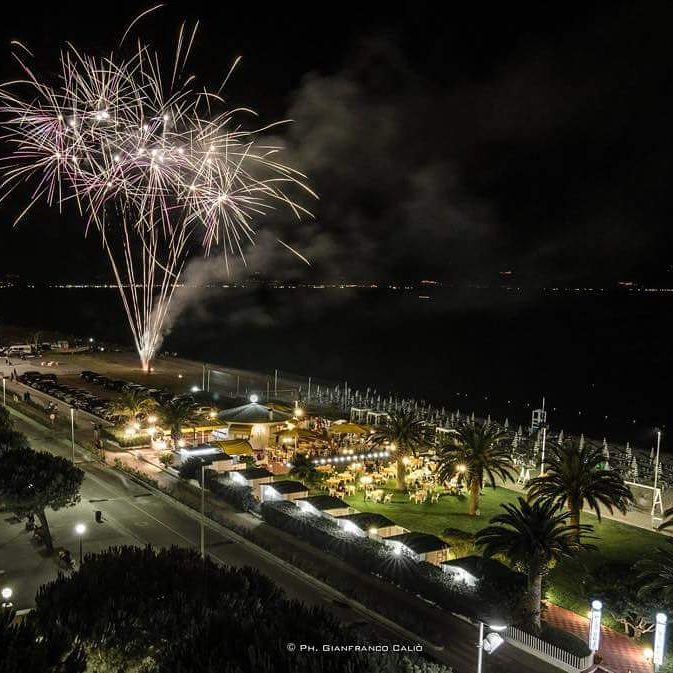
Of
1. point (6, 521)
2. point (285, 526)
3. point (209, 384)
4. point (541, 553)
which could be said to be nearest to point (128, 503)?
point (6, 521)

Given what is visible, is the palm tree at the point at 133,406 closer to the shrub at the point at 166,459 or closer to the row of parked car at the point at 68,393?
the row of parked car at the point at 68,393

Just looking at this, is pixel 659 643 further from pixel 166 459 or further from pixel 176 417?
pixel 176 417

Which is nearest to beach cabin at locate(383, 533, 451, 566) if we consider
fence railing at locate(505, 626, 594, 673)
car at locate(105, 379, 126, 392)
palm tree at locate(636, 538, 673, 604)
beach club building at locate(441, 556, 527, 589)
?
beach club building at locate(441, 556, 527, 589)

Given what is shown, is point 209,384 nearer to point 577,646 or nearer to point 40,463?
point 40,463

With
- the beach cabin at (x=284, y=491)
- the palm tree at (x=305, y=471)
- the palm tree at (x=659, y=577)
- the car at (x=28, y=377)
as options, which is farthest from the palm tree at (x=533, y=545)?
the car at (x=28, y=377)

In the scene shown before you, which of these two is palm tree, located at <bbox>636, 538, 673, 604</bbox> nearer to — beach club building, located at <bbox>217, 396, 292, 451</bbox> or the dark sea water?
beach club building, located at <bbox>217, 396, 292, 451</bbox>

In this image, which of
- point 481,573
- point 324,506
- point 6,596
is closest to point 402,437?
point 324,506
